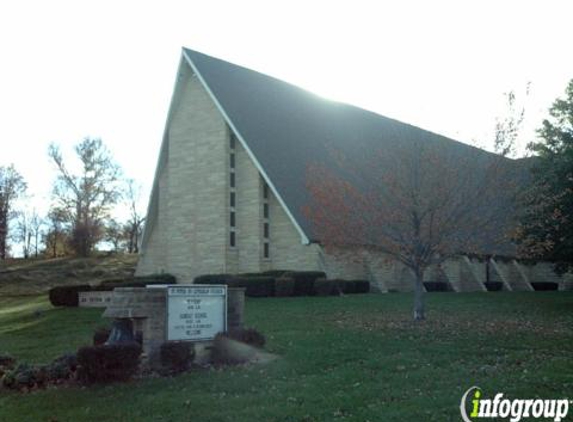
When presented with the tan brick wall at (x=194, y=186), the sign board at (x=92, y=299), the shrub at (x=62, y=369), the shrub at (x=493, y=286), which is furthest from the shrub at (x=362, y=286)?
the shrub at (x=62, y=369)

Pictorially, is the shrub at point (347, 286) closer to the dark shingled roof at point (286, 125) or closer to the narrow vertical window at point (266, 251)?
the dark shingled roof at point (286, 125)

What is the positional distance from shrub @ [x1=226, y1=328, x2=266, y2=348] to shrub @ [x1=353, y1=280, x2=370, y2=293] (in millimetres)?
16347

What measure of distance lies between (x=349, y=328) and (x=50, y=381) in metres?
7.47

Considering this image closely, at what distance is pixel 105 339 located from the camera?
1331 cm

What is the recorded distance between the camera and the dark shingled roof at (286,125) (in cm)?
3161

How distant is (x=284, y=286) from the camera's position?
1033 inches

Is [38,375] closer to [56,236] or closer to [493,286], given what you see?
[493,286]

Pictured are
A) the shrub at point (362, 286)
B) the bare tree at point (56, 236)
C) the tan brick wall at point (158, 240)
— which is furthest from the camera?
the bare tree at point (56, 236)

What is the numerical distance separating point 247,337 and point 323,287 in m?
13.6

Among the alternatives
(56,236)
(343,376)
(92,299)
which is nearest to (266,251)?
(92,299)

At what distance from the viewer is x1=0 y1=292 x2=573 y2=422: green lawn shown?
29.7ft

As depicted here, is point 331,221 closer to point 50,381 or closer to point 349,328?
point 349,328

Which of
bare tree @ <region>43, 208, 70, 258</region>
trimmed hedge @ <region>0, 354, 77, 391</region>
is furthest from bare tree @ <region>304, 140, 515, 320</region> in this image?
bare tree @ <region>43, 208, 70, 258</region>

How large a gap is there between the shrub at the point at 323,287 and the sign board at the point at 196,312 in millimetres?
13538
